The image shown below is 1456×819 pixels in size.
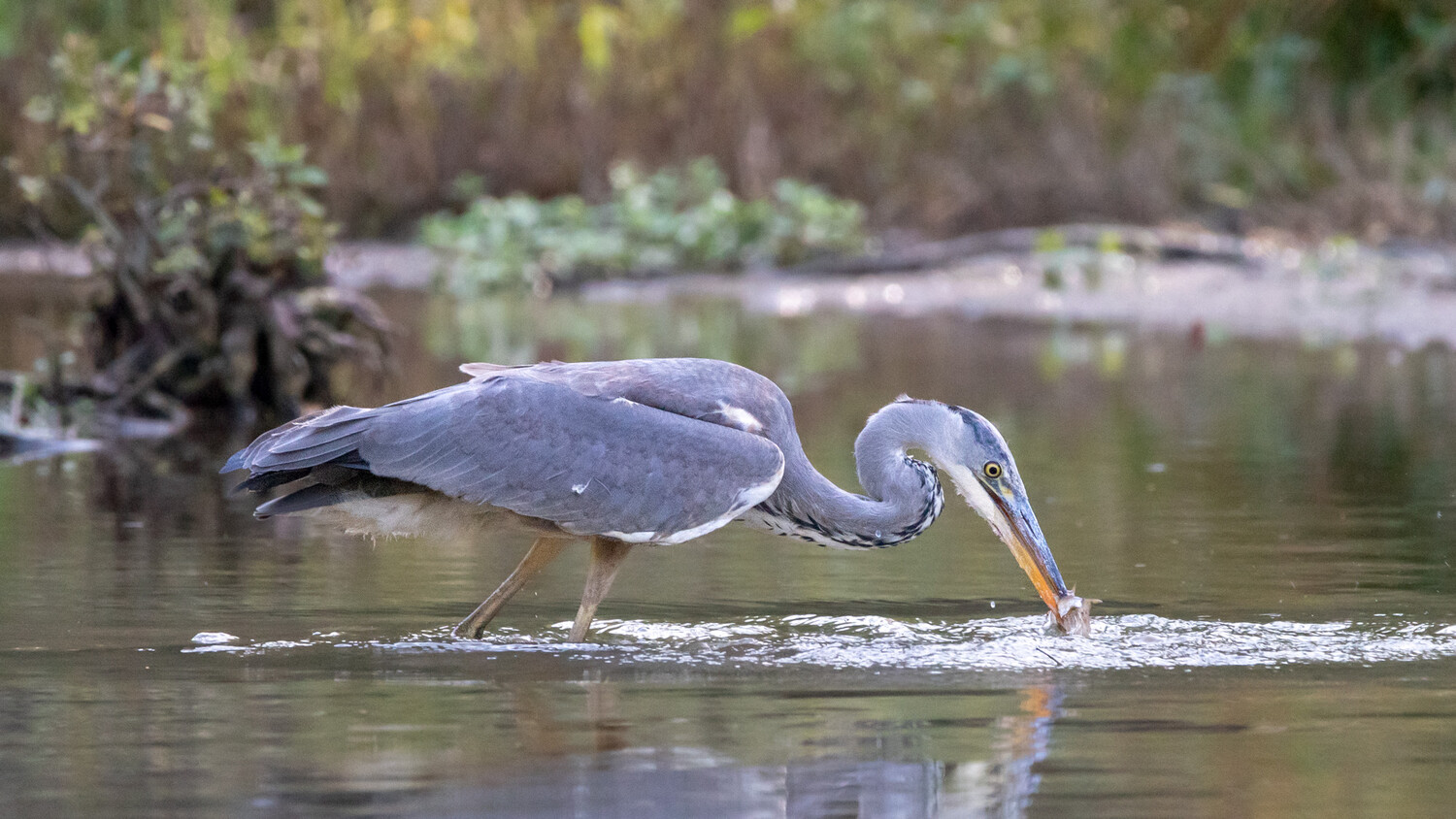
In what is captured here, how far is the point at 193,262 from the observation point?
40.2 ft

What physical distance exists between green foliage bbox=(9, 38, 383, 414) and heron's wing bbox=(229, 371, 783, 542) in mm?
5283

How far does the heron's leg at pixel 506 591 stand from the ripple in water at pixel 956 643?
58 millimetres

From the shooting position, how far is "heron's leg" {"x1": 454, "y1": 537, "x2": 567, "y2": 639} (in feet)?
22.9

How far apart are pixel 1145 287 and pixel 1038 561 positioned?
1394 cm

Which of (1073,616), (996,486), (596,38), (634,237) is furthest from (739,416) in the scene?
(596,38)

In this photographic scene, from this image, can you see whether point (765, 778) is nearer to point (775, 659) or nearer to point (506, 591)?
point (775, 659)

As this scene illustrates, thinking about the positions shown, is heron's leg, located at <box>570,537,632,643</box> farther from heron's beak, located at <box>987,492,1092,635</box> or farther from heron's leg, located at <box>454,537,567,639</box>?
heron's beak, located at <box>987,492,1092,635</box>

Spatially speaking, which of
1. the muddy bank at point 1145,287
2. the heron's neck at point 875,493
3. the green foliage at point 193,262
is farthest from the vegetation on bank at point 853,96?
the heron's neck at point 875,493

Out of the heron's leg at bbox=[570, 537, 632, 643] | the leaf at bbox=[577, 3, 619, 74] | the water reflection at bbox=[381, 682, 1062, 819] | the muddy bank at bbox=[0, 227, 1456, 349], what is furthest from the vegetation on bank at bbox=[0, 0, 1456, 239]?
the water reflection at bbox=[381, 682, 1062, 819]

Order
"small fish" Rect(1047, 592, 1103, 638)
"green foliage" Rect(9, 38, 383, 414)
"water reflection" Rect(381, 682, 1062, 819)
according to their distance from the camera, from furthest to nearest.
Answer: "green foliage" Rect(9, 38, 383, 414), "small fish" Rect(1047, 592, 1103, 638), "water reflection" Rect(381, 682, 1062, 819)

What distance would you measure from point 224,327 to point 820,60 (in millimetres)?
15257

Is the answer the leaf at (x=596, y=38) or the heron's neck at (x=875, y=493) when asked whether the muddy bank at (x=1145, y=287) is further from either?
the heron's neck at (x=875, y=493)

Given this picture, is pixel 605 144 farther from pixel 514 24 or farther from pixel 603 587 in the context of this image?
pixel 603 587

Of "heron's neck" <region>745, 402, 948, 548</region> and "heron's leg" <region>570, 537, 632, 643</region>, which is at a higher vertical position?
"heron's neck" <region>745, 402, 948, 548</region>
